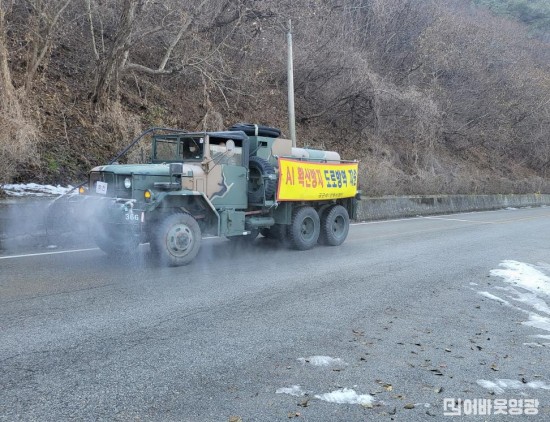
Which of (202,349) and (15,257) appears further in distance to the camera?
(15,257)

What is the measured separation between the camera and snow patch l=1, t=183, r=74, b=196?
1147cm

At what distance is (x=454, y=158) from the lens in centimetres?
3475

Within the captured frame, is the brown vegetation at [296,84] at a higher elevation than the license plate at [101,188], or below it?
higher

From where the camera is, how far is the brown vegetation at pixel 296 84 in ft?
49.3

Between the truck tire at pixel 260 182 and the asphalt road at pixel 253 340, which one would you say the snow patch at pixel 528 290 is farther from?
the truck tire at pixel 260 182

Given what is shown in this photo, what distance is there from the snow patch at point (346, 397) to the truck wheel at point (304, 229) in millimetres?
6731

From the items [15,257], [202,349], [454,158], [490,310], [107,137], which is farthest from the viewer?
[454,158]

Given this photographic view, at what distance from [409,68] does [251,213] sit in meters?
22.6

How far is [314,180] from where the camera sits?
36.0 ft

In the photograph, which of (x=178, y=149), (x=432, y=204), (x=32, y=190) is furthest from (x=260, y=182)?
(x=432, y=204)

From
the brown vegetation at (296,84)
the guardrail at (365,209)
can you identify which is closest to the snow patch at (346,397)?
the guardrail at (365,209)

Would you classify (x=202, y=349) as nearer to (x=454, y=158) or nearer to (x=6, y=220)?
(x=6, y=220)

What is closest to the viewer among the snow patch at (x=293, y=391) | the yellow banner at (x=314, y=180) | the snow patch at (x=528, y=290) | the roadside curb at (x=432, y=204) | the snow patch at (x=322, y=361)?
the snow patch at (x=293, y=391)

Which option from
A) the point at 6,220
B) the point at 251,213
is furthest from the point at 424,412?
the point at 6,220
